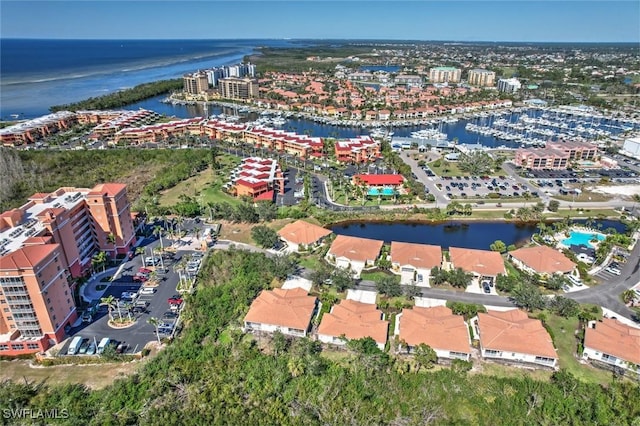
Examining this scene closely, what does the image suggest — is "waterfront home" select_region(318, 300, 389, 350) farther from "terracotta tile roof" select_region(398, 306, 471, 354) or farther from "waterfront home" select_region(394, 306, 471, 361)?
"terracotta tile roof" select_region(398, 306, 471, 354)

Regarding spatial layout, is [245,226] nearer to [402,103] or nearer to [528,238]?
[528,238]

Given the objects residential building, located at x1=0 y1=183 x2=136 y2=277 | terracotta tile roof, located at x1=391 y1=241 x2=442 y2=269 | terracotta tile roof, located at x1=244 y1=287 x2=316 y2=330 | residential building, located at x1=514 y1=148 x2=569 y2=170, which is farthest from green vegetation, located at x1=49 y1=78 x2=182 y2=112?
residential building, located at x1=514 y1=148 x2=569 y2=170

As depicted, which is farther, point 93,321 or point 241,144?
point 241,144

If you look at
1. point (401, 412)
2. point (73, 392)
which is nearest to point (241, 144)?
point (73, 392)

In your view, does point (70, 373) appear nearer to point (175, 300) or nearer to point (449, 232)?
point (175, 300)

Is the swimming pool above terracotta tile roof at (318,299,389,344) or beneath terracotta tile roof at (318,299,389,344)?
beneath

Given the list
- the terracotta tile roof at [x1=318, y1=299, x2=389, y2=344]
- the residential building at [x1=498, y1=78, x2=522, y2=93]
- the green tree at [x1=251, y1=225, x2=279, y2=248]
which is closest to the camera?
the terracotta tile roof at [x1=318, y1=299, x2=389, y2=344]
